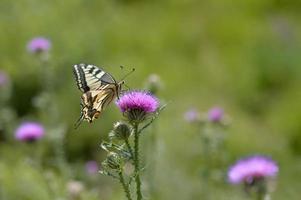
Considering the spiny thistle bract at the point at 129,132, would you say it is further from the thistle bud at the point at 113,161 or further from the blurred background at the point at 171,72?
the blurred background at the point at 171,72

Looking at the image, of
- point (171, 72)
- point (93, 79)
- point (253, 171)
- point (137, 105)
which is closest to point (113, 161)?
point (137, 105)

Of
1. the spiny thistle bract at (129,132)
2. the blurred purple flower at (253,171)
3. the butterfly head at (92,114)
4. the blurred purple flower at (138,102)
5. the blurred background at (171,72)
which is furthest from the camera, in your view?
the blurred background at (171,72)

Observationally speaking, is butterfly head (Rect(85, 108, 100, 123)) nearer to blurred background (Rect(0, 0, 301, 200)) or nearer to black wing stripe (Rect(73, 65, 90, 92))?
black wing stripe (Rect(73, 65, 90, 92))

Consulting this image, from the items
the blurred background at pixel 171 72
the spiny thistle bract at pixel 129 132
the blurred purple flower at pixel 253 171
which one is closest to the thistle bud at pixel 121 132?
the spiny thistle bract at pixel 129 132

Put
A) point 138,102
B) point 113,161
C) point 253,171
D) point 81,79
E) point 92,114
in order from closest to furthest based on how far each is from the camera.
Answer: point 113,161
point 138,102
point 92,114
point 81,79
point 253,171

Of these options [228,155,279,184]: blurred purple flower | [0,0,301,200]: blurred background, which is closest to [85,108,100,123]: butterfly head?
[228,155,279,184]: blurred purple flower

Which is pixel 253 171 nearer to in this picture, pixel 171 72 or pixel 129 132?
pixel 129 132

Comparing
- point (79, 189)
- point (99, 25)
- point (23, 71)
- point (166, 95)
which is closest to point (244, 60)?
point (166, 95)
